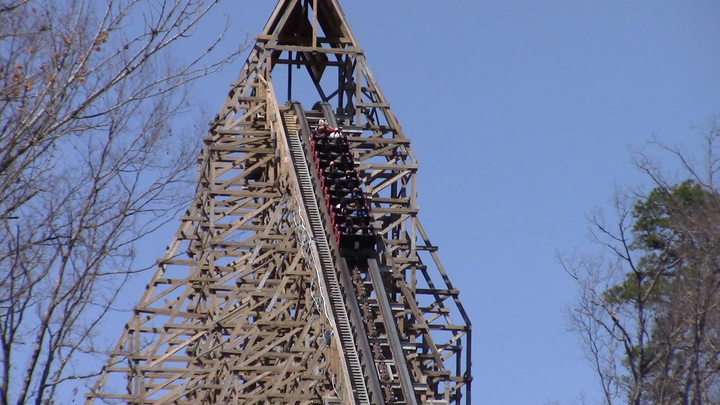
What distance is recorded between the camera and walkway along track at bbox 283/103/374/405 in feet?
71.4

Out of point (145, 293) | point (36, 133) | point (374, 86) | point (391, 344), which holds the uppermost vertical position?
point (374, 86)

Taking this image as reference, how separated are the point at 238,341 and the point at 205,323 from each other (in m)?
0.97

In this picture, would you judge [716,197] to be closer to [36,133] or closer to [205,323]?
[205,323]

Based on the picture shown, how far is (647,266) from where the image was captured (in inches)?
1169

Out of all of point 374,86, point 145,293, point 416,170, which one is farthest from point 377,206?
point 145,293

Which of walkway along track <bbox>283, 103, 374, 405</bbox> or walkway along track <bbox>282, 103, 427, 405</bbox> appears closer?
walkway along track <bbox>282, 103, 427, 405</bbox>

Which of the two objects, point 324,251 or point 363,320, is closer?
point 363,320

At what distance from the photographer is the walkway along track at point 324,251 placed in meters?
21.8

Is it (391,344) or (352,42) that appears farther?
(352,42)

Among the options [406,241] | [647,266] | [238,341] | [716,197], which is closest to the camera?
[716,197]

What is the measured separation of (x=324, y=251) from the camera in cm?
2483

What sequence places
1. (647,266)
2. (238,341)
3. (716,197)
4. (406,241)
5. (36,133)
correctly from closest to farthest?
1. (36,133)
2. (716,197)
3. (238,341)
4. (406,241)
5. (647,266)

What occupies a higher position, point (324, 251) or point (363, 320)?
point (324, 251)

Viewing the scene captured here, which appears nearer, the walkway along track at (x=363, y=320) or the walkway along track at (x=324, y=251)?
the walkway along track at (x=363, y=320)
